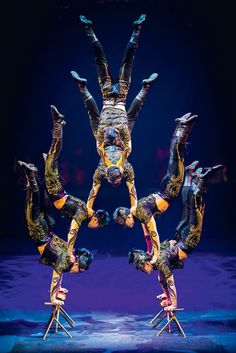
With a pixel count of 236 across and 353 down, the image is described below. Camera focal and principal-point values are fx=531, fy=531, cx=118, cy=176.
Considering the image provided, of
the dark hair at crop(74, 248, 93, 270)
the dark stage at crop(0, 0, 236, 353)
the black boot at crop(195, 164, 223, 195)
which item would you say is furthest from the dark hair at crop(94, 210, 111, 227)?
the dark stage at crop(0, 0, 236, 353)

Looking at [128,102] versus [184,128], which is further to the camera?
[128,102]

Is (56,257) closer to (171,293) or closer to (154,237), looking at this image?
(154,237)

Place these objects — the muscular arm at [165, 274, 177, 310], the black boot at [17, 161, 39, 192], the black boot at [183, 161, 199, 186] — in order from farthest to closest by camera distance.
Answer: the black boot at [183, 161, 199, 186] → the muscular arm at [165, 274, 177, 310] → the black boot at [17, 161, 39, 192]

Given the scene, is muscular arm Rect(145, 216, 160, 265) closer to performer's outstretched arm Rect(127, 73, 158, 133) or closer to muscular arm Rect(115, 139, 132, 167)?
muscular arm Rect(115, 139, 132, 167)

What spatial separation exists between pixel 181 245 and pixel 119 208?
0.70m

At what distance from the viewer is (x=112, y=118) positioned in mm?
5348

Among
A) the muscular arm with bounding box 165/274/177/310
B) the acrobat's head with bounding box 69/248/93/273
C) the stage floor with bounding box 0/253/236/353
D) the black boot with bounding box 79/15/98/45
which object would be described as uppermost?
the black boot with bounding box 79/15/98/45

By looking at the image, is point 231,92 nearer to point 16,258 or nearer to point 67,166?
point 67,166

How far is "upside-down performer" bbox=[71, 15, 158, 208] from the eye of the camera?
5199mm

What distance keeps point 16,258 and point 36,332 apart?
3.91 metres

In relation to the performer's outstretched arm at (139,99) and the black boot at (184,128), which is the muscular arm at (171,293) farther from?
the performer's outstretched arm at (139,99)

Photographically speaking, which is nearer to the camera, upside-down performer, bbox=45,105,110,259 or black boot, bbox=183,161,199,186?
upside-down performer, bbox=45,105,110,259

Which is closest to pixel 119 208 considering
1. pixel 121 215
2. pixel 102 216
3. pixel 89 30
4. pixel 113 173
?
pixel 121 215

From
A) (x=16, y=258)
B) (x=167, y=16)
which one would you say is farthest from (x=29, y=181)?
(x=167, y=16)
